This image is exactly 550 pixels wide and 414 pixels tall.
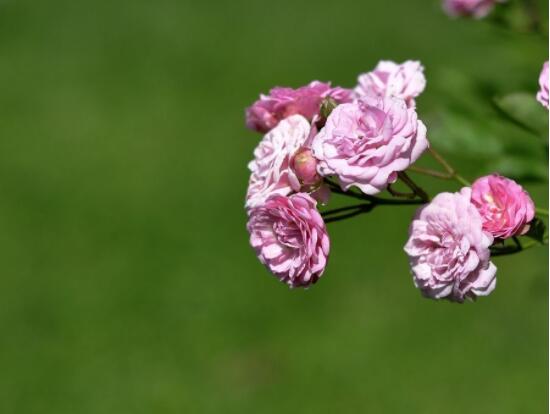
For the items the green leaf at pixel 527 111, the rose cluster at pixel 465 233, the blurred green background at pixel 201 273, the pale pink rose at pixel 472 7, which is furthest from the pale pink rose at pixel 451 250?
the blurred green background at pixel 201 273

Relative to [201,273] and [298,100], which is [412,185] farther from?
[201,273]

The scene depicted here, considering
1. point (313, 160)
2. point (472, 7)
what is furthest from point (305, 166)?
point (472, 7)

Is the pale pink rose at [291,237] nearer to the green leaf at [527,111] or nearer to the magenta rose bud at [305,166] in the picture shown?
the magenta rose bud at [305,166]

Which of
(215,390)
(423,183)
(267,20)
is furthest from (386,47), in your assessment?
(215,390)

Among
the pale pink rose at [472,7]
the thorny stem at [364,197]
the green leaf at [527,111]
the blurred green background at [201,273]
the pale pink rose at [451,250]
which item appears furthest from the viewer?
the blurred green background at [201,273]

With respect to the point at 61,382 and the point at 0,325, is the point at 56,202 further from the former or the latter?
the point at 61,382

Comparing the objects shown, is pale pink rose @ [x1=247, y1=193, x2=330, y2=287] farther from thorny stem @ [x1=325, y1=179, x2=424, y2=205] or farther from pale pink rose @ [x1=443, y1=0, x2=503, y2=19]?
pale pink rose @ [x1=443, y1=0, x2=503, y2=19]

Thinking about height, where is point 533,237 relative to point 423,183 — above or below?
above

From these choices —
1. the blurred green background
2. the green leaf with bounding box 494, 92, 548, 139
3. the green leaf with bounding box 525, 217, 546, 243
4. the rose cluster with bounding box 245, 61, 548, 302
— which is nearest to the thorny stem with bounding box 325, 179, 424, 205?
the rose cluster with bounding box 245, 61, 548, 302

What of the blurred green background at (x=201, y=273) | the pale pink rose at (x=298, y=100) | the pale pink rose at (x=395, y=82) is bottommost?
the blurred green background at (x=201, y=273)
